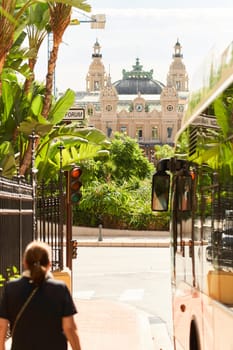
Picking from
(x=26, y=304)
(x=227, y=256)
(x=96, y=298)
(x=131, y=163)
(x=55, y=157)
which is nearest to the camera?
(x=26, y=304)

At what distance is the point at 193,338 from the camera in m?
8.95

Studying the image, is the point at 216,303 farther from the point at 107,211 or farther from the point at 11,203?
the point at 107,211

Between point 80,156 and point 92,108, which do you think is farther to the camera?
point 92,108

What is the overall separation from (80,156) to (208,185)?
21.0 metres

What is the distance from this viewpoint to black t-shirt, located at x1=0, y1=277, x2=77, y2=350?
6344 millimetres

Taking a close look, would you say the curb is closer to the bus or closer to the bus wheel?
the bus

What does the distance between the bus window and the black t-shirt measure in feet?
20.2

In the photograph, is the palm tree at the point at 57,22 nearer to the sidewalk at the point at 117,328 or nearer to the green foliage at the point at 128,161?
the sidewalk at the point at 117,328

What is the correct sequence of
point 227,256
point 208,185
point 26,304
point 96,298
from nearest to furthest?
point 26,304
point 227,256
point 208,185
point 96,298

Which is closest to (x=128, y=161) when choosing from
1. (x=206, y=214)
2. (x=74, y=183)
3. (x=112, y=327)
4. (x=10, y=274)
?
(x=74, y=183)

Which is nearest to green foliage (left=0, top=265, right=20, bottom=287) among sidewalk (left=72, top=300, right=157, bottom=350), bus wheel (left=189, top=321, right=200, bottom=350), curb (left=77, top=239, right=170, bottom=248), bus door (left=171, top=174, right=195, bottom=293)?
sidewalk (left=72, top=300, right=157, bottom=350)

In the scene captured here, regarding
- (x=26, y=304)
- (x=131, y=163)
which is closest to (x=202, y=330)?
(x=26, y=304)

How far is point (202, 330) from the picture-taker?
26.8 feet

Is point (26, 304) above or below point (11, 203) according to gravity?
below
